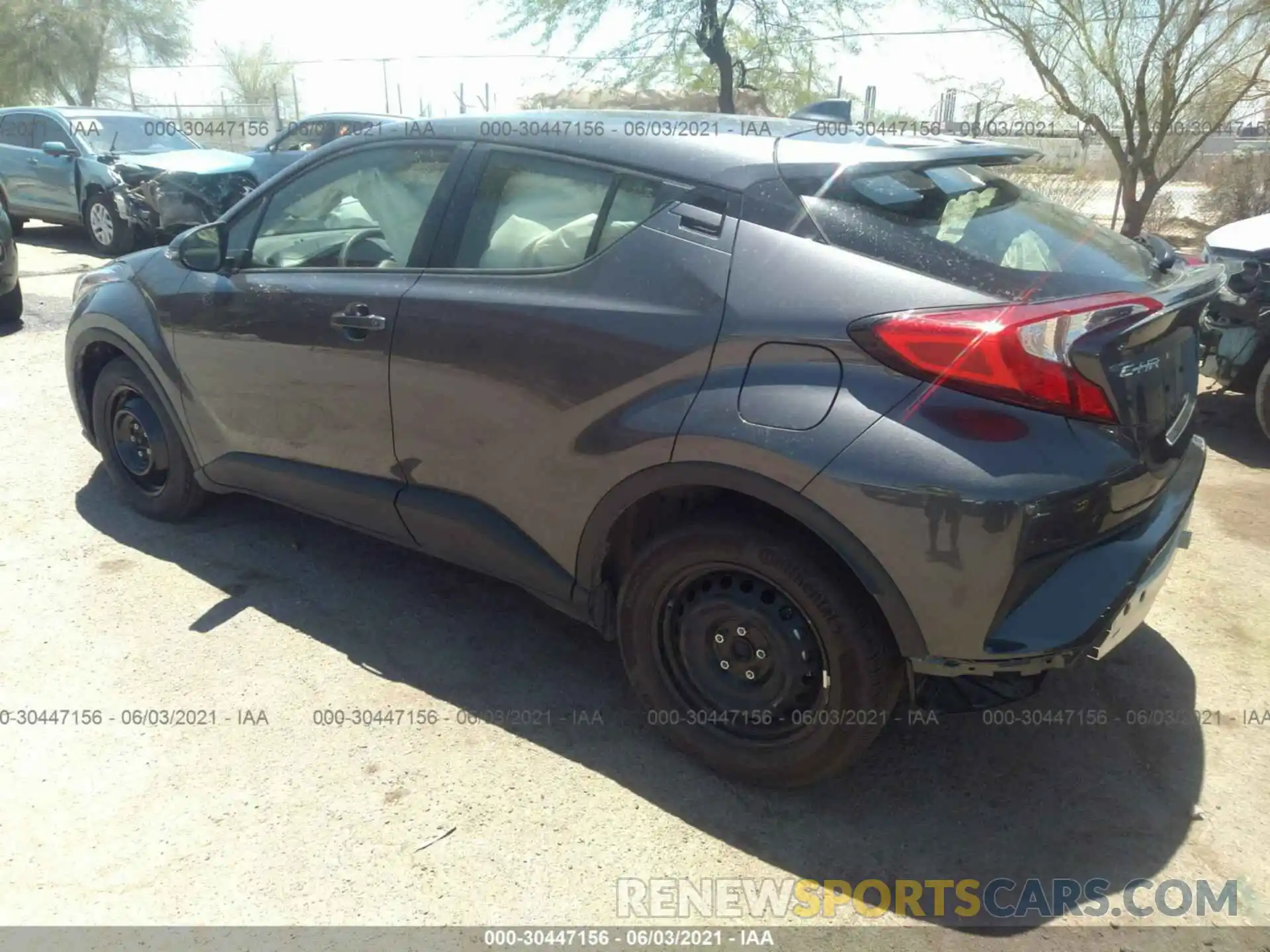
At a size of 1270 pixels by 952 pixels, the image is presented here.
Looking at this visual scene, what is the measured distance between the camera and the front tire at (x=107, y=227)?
1135 cm

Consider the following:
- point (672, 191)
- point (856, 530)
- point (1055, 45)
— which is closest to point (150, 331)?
point (672, 191)

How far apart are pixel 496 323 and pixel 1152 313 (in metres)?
1.75

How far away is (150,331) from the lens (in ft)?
13.1

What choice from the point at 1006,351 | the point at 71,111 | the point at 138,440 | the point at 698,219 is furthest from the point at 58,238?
the point at 1006,351

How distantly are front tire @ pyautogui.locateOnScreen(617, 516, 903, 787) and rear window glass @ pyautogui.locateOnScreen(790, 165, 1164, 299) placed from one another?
77 cm

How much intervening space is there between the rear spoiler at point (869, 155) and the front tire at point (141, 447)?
2.83 metres

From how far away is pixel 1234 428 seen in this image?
5734 millimetres

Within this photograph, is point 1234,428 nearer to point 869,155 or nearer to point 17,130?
point 869,155

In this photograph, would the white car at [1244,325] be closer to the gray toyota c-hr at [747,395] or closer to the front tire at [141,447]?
the gray toyota c-hr at [747,395]

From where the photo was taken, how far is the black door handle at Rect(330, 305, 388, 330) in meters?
3.20

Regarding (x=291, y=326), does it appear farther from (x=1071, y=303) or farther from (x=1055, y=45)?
(x=1055, y=45)

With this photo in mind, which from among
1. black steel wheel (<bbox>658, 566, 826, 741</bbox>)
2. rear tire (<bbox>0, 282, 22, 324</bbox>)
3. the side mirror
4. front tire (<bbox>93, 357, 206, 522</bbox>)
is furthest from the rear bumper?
rear tire (<bbox>0, 282, 22, 324</bbox>)

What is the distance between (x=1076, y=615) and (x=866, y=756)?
34.9 inches

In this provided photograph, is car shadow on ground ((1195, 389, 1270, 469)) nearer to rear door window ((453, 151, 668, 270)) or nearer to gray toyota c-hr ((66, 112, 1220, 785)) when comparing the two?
gray toyota c-hr ((66, 112, 1220, 785))
